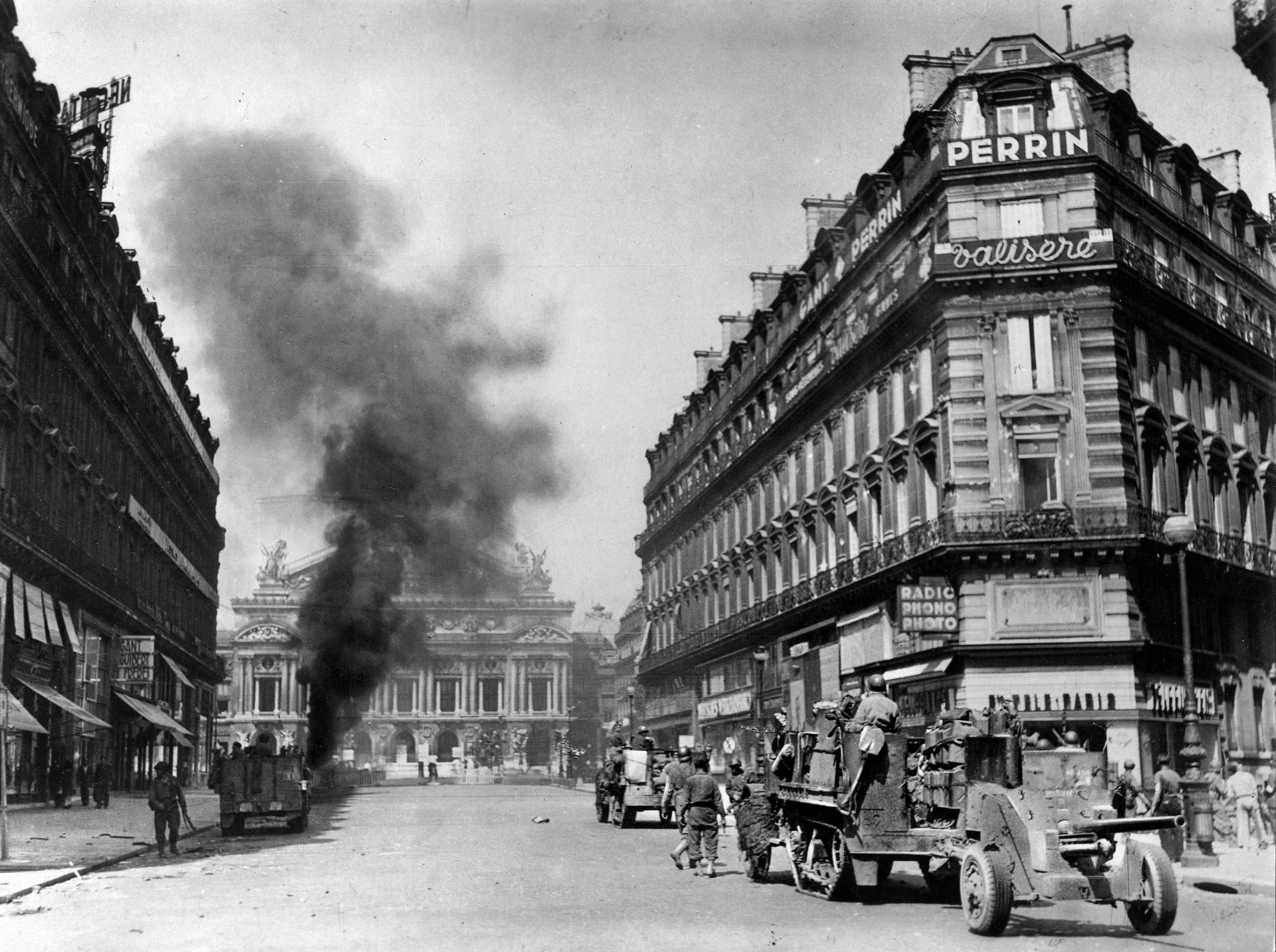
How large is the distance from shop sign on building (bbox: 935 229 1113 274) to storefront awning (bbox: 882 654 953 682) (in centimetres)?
847

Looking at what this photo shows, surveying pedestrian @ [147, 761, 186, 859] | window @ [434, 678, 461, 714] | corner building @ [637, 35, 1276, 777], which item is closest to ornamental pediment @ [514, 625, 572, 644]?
window @ [434, 678, 461, 714]

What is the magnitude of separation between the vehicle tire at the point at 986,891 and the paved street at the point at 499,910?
0.17 meters

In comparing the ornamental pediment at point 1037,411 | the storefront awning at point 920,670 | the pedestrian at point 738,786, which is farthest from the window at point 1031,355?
the pedestrian at point 738,786

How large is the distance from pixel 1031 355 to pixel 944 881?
16871mm

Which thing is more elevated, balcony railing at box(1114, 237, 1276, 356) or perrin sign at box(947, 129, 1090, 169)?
perrin sign at box(947, 129, 1090, 169)

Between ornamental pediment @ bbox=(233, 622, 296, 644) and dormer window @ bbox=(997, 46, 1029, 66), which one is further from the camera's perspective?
ornamental pediment @ bbox=(233, 622, 296, 644)

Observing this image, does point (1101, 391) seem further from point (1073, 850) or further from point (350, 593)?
point (350, 593)

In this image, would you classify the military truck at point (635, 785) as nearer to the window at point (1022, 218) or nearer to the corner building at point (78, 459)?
the corner building at point (78, 459)

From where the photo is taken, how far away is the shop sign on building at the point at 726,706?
4322cm

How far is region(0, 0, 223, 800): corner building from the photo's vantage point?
26812 millimetres

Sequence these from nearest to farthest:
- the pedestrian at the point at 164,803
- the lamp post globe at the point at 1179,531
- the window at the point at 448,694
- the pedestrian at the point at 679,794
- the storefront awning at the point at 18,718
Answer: the pedestrian at the point at 679,794 < the lamp post globe at the point at 1179,531 < the storefront awning at the point at 18,718 < the pedestrian at the point at 164,803 < the window at the point at 448,694

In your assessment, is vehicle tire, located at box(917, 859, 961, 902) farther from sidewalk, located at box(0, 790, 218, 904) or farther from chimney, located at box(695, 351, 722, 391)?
chimney, located at box(695, 351, 722, 391)

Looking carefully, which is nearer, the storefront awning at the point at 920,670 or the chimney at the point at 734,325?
the storefront awning at the point at 920,670

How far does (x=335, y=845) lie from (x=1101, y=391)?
18050mm
